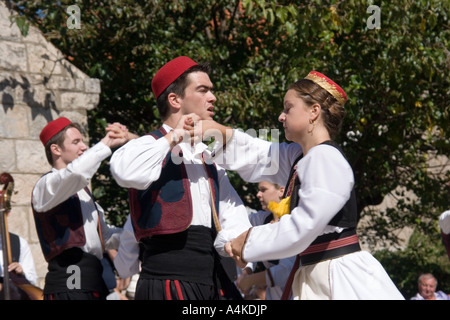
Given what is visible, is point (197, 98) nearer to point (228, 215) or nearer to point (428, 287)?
point (228, 215)

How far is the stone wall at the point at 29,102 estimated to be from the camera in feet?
20.0

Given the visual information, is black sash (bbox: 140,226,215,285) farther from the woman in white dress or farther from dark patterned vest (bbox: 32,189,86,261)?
dark patterned vest (bbox: 32,189,86,261)

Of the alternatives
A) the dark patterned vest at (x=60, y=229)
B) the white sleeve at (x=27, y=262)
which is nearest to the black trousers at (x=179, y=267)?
the dark patterned vest at (x=60, y=229)

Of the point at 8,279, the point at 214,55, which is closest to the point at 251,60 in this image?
the point at 214,55

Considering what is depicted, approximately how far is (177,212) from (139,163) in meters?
0.30

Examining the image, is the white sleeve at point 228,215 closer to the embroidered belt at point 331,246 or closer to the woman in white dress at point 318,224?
the woman in white dress at point 318,224

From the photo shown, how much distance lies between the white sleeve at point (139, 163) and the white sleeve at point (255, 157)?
461 mm

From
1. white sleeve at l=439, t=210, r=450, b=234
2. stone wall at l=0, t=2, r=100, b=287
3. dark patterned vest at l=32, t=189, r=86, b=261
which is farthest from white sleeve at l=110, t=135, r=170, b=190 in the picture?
stone wall at l=0, t=2, r=100, b=287

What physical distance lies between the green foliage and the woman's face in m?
3.47

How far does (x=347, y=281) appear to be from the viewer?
2855mm

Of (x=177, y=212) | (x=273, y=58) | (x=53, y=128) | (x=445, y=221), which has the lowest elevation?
(x=445, y=221)

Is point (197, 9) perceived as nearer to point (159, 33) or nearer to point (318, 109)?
point (159, 33)

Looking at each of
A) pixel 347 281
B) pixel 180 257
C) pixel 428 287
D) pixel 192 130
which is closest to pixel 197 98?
pixel 192 130
